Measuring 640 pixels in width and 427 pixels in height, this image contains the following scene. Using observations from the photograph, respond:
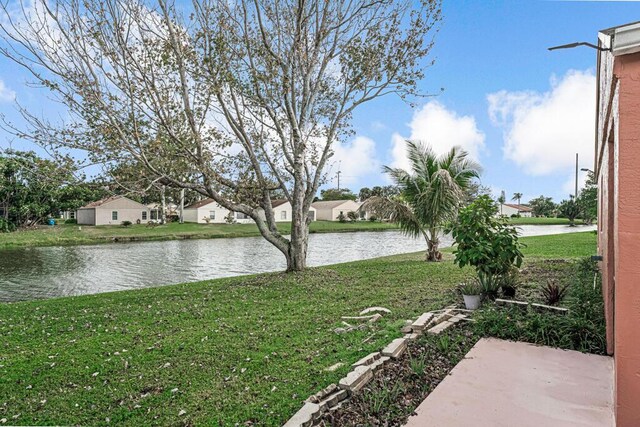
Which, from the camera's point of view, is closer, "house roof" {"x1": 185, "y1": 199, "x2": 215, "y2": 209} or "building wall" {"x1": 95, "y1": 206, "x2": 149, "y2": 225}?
"building wall" {"x1": 95, "y1": 206, "x2": 149, "y2": 225}

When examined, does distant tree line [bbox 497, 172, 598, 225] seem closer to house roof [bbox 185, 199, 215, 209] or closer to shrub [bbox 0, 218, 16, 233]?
house roof [bbox 185, 199, 215, 209]

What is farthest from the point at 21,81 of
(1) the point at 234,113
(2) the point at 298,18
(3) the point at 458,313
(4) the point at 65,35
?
(3) the point at 458,313

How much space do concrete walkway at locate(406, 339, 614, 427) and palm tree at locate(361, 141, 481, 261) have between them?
800cm

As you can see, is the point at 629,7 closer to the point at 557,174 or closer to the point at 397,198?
the point at 397,198

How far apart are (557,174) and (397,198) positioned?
34.8 ft

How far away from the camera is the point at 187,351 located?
4309 millimetres

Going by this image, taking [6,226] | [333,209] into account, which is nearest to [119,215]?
[6,226]

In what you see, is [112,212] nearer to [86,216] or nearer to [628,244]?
[86,216]

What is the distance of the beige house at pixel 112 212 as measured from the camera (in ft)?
131

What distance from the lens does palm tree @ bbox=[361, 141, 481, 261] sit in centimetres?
1176

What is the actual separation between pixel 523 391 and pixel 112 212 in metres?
43.4

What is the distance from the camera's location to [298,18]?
922 centimetres

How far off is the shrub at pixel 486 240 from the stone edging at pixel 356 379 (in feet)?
5.60

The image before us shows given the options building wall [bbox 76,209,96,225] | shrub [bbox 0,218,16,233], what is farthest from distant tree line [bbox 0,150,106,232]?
building wall [bbox 76,209,96,225]
